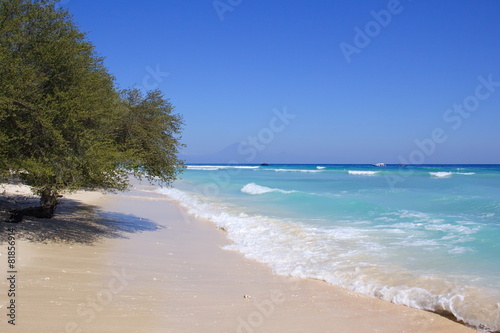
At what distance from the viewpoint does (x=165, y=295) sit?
6.68 meters

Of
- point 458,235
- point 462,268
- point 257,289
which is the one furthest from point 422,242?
point 257,289

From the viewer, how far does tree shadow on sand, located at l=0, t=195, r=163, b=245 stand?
10188mm

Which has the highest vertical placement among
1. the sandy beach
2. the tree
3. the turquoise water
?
the tree

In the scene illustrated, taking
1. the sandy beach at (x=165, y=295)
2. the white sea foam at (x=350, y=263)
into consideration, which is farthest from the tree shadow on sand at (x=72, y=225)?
the white sea foam at (x=350, y=263)

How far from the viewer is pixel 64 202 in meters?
17.4

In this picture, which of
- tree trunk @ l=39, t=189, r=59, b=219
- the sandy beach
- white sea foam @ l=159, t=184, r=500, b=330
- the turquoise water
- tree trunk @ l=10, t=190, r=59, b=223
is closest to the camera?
the sandy beach

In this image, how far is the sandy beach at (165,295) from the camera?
5527 millimetres

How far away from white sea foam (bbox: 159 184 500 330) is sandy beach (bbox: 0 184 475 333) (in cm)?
38

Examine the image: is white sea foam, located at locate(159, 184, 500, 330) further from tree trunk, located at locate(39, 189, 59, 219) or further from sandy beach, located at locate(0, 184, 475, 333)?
tree trunk, located at locate(39, 189, 59, 219)

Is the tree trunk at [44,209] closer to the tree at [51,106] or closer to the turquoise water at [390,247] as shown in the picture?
the tree at [51,106]

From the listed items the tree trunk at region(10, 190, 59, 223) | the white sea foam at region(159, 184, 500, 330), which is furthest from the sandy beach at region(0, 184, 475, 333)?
the tree trunk at region(10, 190, 59, 223)

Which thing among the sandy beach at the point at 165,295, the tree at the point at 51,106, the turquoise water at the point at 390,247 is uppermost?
the tree at the point at 51,106

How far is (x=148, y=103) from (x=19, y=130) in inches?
198

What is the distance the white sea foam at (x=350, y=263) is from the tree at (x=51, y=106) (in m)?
4.52
